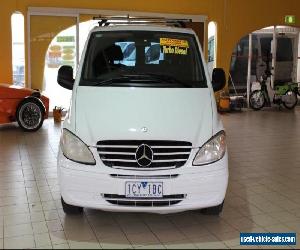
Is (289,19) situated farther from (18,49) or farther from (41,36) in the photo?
(18,49)

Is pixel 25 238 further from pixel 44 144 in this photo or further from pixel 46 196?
pixel 44 144

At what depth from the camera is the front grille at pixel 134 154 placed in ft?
11.9

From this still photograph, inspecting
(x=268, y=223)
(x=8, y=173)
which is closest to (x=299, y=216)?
(x=268, y=223)

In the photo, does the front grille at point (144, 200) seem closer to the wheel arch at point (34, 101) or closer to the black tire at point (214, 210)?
the black tire at point (214, 210)

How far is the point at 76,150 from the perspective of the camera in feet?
12.2

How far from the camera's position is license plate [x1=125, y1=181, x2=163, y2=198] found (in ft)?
11.8

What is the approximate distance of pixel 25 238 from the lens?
12.5ft

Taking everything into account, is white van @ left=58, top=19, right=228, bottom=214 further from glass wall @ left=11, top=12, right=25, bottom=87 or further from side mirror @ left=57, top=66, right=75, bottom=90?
glass wall @ left=11, top=12, right=25, bottom=87

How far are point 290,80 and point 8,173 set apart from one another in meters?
10.6

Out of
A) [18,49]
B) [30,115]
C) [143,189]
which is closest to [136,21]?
[143,189]

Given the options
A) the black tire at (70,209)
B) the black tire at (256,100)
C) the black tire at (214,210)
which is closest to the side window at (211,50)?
the black tire at (256,100)

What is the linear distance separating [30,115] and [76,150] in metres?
5.28

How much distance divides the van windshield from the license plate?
41.7 inches

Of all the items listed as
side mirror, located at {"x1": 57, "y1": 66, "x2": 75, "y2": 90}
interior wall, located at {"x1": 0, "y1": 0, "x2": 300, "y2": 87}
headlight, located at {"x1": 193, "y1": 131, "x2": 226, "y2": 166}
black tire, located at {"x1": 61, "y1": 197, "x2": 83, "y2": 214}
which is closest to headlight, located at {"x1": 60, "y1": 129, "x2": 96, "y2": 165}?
black tire, located at {"x1": 61, "y1": 197, "x2": 83, "y2": 214}
